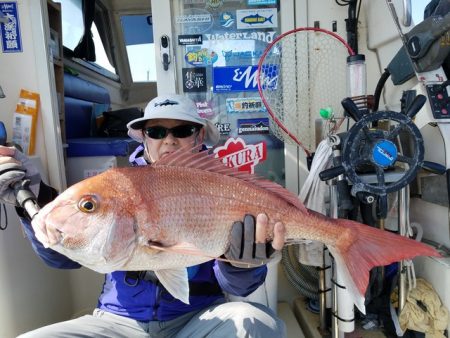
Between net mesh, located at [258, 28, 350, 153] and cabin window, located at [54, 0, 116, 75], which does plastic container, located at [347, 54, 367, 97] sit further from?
cabin window, located at [54, 0, 116, 75]

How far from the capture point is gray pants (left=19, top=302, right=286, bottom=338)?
1.46 meters

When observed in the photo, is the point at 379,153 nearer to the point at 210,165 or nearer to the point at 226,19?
the point at 210,165

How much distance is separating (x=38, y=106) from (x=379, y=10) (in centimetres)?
255

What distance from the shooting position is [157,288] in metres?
1.65

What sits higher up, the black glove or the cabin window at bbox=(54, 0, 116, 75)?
the cabin window at bbox=(54, 0, 116, 75)

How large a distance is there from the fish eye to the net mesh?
5.57ft

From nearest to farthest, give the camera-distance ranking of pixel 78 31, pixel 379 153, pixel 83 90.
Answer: pixel 379 153
pixel 83 90
pixel 78 31

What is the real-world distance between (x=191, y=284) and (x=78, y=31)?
3.64 m

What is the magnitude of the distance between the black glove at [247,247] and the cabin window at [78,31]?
3.37m

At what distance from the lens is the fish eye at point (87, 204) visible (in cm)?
105

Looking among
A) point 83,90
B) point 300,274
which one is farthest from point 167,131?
point 83,90

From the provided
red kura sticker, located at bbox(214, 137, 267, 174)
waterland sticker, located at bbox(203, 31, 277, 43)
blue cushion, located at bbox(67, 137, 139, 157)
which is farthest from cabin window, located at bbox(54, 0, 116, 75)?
red kura sticker, located at bbox(214, 137, 267, 174)

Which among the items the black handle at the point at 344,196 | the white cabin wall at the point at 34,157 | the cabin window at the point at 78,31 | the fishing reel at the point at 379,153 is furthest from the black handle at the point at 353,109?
the cabin window at the point at 78,31

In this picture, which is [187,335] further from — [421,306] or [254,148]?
[254,148]
